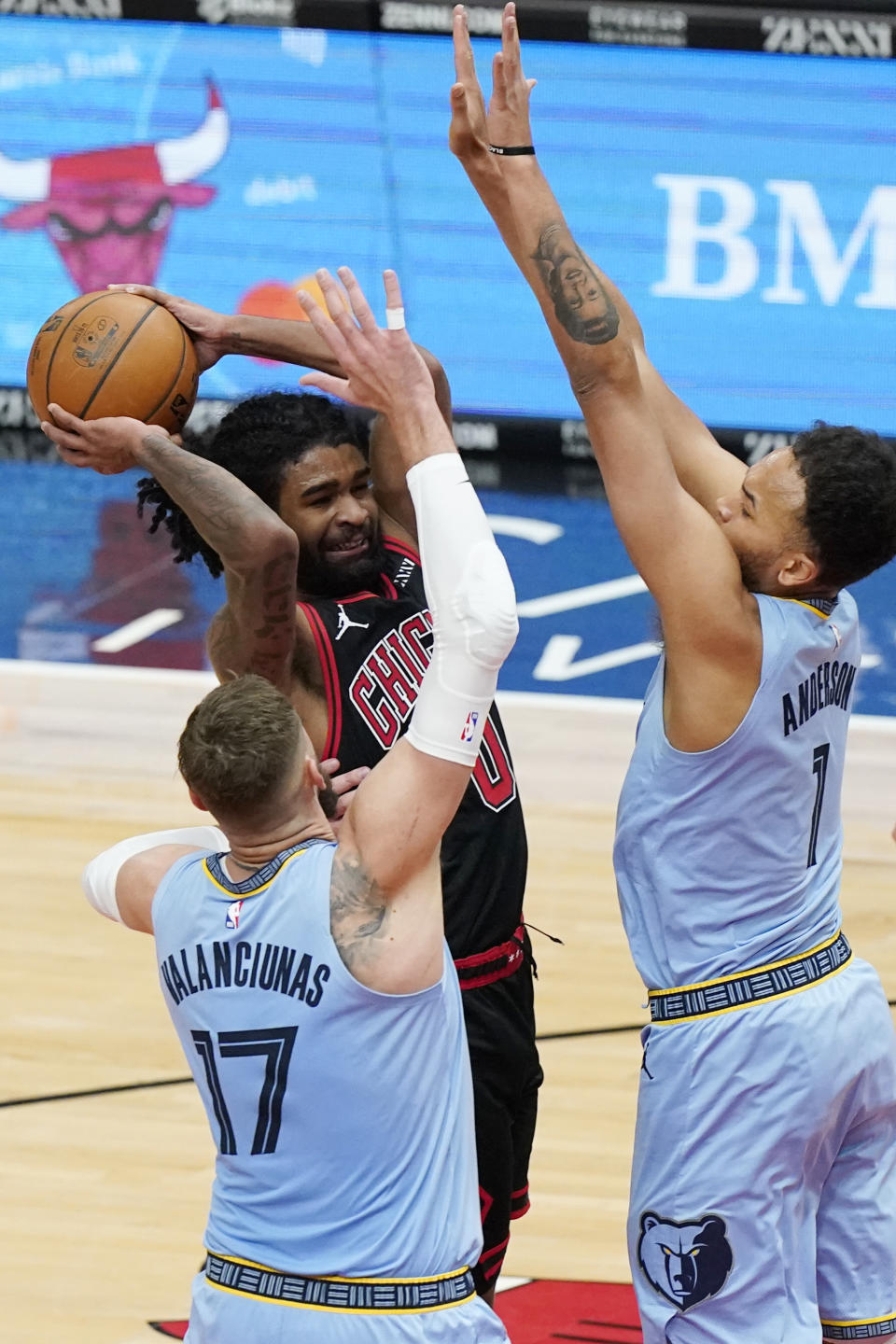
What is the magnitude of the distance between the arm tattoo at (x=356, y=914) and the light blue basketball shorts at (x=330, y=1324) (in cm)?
58

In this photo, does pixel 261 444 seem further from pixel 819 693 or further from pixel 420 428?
pixel 819 693

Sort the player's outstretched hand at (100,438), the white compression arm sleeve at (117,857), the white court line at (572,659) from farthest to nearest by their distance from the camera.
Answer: the white court line at (572,659)
the player's outstretched hand at (100,438)
the white compression arm sleeve at (117,857)

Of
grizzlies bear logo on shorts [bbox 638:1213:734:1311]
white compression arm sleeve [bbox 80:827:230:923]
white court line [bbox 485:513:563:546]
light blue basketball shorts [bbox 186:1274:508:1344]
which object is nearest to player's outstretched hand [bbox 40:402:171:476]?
white compression arm sleeve [bbox 80:827:230:923]

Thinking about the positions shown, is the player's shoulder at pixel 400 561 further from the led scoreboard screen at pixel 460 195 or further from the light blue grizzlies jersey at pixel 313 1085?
the led scoreboard screen at pixel 460 195

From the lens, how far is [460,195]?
1258 centimetres

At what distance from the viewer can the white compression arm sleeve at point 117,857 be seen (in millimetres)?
3531

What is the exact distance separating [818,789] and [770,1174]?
738 mm

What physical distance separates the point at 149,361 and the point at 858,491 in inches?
62.3

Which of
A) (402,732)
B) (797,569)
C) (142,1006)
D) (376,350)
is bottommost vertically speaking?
(142,1006)

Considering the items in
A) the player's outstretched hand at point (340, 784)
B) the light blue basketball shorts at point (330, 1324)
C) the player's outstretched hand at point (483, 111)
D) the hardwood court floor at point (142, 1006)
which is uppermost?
the player's outstretched hand at point (483, 111)

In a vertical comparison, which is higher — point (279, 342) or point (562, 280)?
point (562, 280)

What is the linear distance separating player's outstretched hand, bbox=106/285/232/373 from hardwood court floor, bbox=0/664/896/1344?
2.43 metres

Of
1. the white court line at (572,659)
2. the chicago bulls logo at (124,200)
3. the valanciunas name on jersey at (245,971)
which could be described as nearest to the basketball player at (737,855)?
the valanciunas name on jersey at (245,971)

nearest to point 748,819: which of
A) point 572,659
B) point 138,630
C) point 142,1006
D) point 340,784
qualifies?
point 340,784
